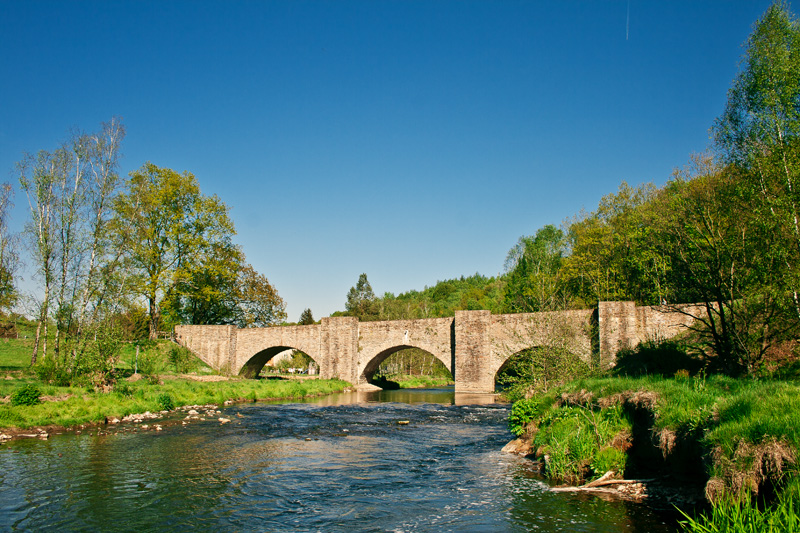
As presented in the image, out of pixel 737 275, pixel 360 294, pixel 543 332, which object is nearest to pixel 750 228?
pixel 737 275

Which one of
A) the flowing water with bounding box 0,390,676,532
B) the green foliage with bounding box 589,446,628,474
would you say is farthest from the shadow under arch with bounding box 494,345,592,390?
the green foliage with bounding box 589,446,628,474

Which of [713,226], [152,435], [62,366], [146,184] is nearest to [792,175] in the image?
[713,226]

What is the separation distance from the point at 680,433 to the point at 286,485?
24.2ft

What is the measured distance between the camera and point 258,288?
4972cm

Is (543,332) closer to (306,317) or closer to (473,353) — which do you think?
(473,353)

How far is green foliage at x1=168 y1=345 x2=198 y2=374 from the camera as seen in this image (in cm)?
3388

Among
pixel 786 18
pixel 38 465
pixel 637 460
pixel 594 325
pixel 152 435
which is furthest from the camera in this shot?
pixel 594 325

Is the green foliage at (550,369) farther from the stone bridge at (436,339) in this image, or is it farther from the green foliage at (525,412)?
the stone bridge at (436,339)

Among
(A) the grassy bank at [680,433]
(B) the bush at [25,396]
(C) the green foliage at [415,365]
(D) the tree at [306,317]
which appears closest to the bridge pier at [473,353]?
(A) the grassy bank at [680,433]

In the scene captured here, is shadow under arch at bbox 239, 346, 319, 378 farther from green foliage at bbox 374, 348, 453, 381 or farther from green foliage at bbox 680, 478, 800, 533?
green foliage at bbox 680, 478, 800, 533

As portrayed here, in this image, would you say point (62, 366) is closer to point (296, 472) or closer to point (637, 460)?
point (296, 472)

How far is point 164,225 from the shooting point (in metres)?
40.2

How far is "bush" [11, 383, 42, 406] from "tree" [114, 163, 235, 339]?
2146 cm

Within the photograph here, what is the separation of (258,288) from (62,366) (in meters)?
29.6
